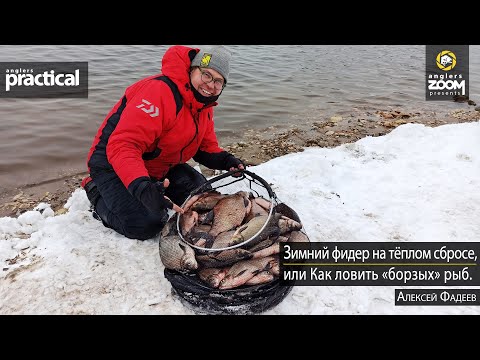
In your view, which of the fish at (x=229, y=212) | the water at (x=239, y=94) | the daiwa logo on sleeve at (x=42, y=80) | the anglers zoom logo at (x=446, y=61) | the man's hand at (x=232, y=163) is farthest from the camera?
the anglers zoom logo at (x=446, y=61)

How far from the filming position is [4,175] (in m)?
5.72

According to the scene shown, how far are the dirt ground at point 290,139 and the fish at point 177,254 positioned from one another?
2.28 metres

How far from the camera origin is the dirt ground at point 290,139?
17.0ft

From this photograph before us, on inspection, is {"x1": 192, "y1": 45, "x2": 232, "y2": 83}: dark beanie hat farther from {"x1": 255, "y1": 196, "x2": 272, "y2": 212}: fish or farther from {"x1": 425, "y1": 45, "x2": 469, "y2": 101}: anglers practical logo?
{"x1": 425, "y1": 45, "x2": 469, "y2": 101}: anglers practical logo

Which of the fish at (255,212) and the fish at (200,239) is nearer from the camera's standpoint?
the fish at (200,239)

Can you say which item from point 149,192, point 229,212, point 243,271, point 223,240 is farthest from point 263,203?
point 149,192

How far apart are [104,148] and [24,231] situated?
1.32m

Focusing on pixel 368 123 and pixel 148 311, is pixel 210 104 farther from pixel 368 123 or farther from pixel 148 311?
pixel 368 123

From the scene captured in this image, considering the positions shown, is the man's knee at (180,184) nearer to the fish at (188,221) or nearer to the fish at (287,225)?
the fish at (188,221)

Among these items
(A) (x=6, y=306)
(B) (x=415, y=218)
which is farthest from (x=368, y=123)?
(A) (x=6, y=306)

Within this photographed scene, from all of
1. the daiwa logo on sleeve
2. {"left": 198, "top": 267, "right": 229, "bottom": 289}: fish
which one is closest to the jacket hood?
{"left": 198, "top": 267, "right": 229, "bottom": 289}: fish

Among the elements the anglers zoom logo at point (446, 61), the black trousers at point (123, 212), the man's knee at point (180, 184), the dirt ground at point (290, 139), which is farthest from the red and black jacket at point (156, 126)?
the anglers zoom logo at point (446, 61)

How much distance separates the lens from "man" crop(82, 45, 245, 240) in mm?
3119

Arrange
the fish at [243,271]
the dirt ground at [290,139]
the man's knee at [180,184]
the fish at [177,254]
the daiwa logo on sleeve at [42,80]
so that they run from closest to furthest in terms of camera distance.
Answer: the fish at [243,271] → the fish at [177,254] → the man's knee at [180,184] → the dirt ground at [290,139] → the daiwa logo on sleeve at [42,80]
